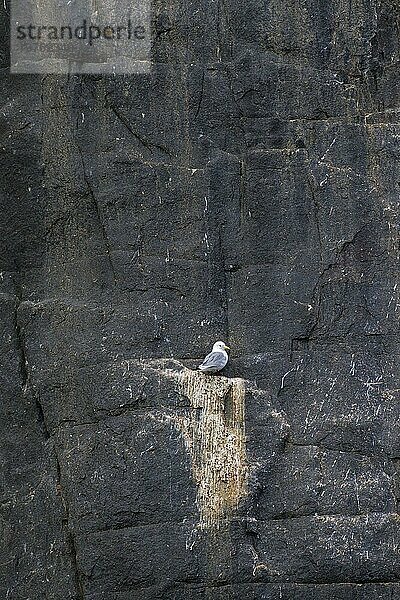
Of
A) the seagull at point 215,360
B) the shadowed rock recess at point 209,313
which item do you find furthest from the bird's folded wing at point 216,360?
the shadowed rock recess at point 209,313

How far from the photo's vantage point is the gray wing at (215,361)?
7.04 metres

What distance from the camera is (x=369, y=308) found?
286 inches

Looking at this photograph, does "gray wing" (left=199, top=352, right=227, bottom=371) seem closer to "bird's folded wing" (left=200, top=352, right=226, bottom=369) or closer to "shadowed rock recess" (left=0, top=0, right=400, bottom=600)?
"bird's folded wing" (left=200, top=352, right=226, bottom=369)

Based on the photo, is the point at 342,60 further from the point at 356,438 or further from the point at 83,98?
the point at 356,438

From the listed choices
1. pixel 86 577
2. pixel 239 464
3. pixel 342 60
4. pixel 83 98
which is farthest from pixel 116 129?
pixel 86 577

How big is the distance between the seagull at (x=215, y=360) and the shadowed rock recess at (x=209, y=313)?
96 mm

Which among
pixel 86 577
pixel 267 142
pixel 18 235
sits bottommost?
pixel 86 577

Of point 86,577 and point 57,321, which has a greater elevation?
point 57,321

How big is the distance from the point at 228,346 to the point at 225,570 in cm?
137

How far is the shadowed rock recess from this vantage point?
23.0 ft

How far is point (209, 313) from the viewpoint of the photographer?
722 cm

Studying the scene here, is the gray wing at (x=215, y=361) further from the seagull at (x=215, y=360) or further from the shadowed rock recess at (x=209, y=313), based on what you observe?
the shadowed rock recess at (x=209, y=313)

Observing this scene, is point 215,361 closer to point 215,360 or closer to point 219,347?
point 215,360

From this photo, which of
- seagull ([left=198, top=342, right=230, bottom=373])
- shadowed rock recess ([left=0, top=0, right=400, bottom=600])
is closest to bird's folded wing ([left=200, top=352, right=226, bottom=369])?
seagull ([left=198, top=342, right=230, bottom=373])
